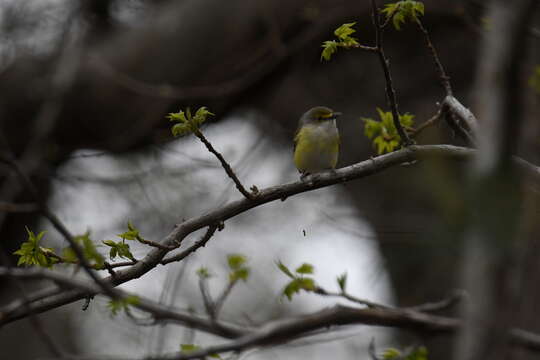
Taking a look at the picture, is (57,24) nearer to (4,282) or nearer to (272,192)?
(4,282)

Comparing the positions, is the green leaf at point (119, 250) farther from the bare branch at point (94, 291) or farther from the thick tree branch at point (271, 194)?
the bare branch at point (94, 291)

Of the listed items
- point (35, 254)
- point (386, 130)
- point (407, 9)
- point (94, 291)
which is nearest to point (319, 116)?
point (386, 130)

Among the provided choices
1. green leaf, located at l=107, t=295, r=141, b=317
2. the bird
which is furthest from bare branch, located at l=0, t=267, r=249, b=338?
the bird

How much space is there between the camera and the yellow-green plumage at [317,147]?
524 cm

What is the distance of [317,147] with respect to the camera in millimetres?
5242

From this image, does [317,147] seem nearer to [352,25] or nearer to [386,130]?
[386,130]

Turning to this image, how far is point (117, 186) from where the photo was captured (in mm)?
7242

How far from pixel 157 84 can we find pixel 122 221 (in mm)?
1623

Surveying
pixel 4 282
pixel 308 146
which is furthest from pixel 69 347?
pixel 308 146

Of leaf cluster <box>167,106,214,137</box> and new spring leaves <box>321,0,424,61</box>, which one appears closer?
leaf cluster <box>167,106,214,137</box>

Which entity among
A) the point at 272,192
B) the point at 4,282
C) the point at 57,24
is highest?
the point at 57,24

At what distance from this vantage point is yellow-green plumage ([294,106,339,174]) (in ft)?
17.2

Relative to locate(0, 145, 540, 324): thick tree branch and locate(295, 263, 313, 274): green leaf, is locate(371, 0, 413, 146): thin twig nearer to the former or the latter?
locate(0, 145, 540, 324): thick tree branch

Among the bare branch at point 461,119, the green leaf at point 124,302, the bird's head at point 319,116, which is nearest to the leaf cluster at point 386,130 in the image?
the bare branch at point 461,119
